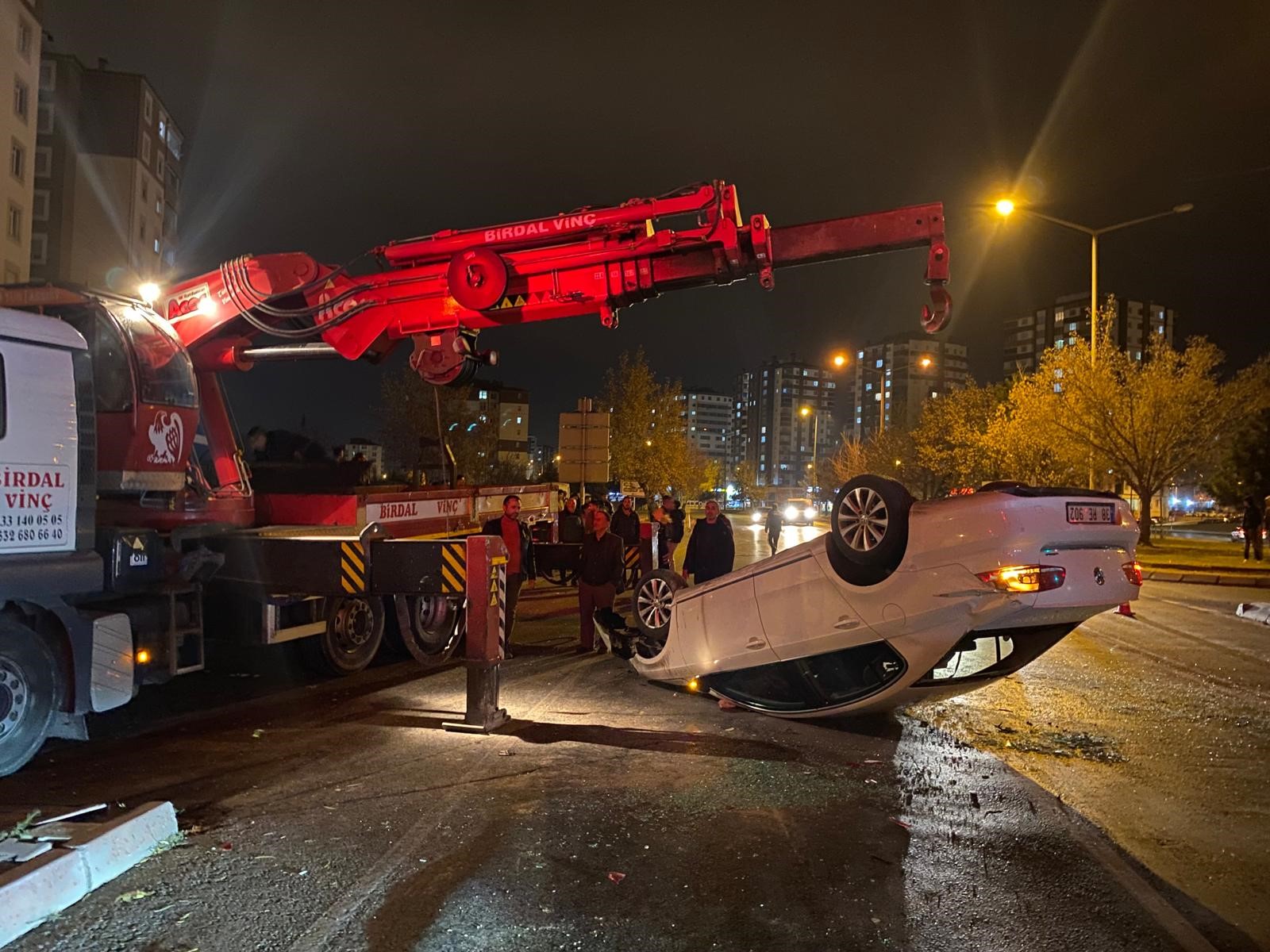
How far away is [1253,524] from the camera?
23672mm

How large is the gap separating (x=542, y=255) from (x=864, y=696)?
4.41 m

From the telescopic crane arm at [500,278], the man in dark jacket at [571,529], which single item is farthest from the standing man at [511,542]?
the man in dark jacket at [571,529]

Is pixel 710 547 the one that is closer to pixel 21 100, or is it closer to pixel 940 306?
pixel 940 306

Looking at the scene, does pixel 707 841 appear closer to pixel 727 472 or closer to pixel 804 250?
pixel 804 250

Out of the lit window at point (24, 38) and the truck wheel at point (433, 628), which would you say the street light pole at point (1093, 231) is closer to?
the truck wheel at point (433, 628)

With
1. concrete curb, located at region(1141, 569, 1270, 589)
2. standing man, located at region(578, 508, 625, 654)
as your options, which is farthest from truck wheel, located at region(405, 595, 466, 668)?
concrete curb, located at region(1141, 569, 1270, 589)

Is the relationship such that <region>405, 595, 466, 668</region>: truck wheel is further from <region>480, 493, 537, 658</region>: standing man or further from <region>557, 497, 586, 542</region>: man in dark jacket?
A: <region>557, 497, 586, 542</region>: man in dark jacket

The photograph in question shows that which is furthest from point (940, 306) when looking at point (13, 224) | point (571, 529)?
point (13, 224)

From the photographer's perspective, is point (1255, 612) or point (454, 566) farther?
point (1255, 612)

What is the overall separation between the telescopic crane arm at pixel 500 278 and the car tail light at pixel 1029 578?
2711mm

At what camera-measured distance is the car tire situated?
5941 mm

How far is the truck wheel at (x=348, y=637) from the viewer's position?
8.76 m

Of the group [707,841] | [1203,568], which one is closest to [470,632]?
[707,841]

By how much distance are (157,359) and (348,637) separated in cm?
312
